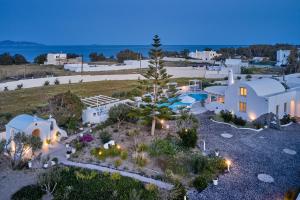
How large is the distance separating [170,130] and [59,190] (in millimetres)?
6952

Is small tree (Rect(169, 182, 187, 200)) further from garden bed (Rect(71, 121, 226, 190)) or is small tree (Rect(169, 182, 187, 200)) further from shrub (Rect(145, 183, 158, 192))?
garden bed (Rect(71, 121, 226, 190))

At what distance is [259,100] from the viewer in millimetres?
15266

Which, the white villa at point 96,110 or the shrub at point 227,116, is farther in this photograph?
the white villa at point 96,110

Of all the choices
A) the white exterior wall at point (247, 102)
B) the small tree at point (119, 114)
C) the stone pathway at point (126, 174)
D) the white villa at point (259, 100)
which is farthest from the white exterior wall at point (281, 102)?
the stone pathway at point (126, 174)

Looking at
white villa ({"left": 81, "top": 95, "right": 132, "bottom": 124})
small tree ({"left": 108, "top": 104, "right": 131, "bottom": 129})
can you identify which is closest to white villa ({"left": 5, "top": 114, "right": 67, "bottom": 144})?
white villa ({"left": 81, "top": 95, "right": 132, "bottom": 124})

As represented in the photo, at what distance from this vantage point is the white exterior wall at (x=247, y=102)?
1525 centimetres

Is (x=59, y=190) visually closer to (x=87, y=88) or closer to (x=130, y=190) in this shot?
(x=130, y=190)

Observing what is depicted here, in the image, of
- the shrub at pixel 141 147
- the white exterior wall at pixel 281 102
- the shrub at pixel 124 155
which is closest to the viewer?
the shrub at pixel 124 155

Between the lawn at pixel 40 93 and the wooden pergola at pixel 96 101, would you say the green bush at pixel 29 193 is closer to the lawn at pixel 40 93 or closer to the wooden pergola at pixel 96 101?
the wooden pergola at pixel 96 101

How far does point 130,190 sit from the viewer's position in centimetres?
850

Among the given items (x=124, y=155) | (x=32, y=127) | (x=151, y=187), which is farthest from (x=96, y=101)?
(x=151, y=187)

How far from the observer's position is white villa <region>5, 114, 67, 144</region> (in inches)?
479

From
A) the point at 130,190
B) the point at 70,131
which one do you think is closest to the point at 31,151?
the point at 70,131

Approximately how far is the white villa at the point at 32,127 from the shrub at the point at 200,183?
7.44 metres
